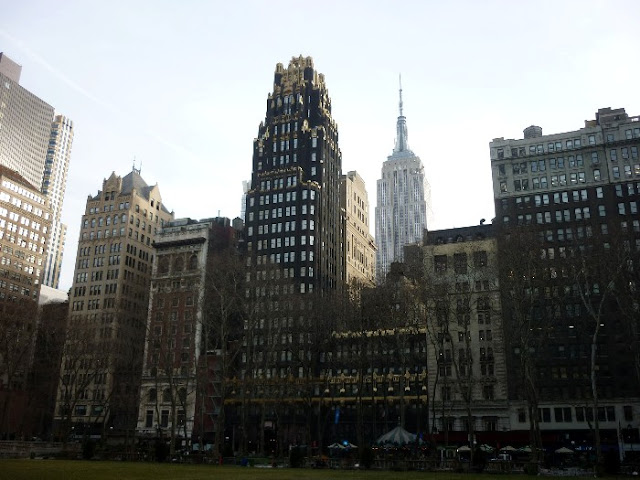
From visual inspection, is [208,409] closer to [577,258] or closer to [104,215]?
[104,215]

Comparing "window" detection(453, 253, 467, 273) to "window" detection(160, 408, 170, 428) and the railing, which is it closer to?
the railing

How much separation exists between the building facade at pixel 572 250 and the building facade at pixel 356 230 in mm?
53584

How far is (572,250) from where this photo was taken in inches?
3531

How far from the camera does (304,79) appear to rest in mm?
159000

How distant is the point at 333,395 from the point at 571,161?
195ft

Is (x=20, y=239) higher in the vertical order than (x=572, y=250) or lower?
higher

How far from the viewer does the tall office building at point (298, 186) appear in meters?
135

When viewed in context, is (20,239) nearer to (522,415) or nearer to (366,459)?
(522,415)

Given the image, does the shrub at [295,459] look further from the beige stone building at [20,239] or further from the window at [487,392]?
the beige stone building at [20,239]

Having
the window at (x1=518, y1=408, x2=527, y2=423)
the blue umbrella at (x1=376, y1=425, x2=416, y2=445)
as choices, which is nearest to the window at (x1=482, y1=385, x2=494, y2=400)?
the window at (x1=518, y1=408, x2=527, y2=423)

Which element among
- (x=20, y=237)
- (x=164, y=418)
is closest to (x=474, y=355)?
(x=164, y=418)

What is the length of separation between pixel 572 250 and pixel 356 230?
288ft

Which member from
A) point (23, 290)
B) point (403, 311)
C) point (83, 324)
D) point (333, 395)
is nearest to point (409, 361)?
point (333, 395)

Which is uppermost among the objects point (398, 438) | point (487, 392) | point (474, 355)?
point (474, 355)
